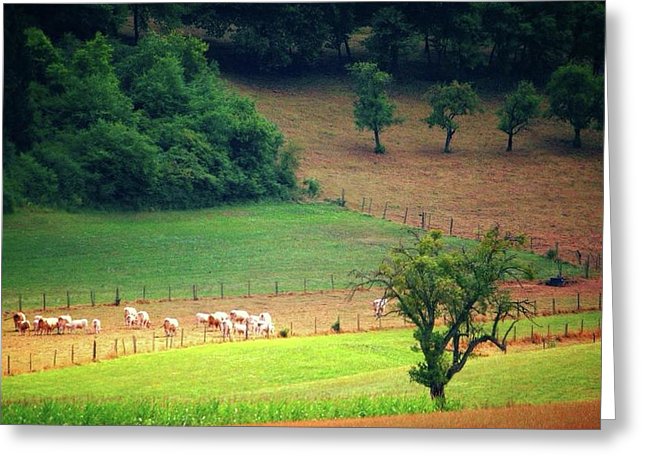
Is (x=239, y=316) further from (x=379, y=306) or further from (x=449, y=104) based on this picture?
(x=449, y=104)

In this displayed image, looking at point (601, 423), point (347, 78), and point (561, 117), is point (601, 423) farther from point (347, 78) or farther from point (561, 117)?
point (347, 78)

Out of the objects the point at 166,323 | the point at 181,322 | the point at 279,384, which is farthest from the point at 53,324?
the point at 279,384

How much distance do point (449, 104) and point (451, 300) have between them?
5.05 ft

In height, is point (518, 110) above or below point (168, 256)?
above

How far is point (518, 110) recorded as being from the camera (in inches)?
410

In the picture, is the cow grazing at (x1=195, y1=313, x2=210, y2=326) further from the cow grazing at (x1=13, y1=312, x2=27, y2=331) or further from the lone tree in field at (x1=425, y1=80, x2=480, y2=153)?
the lone tree in field at (x1=425, y1=80, x2=480, y2=153)

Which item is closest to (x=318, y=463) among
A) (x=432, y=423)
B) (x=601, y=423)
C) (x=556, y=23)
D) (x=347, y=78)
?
(x=432, y=423)

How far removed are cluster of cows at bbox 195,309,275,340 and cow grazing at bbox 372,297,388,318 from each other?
0.80 m

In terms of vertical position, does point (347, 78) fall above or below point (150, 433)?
above

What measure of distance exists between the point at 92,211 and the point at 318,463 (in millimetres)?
2620

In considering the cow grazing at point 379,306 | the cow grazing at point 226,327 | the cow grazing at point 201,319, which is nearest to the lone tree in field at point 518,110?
the cow grazing at point 379,306

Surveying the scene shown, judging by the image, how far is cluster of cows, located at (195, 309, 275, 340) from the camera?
34.0 ft

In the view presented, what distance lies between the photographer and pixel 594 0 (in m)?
10.0

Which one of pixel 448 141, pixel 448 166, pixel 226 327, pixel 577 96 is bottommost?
pixel 226 327
